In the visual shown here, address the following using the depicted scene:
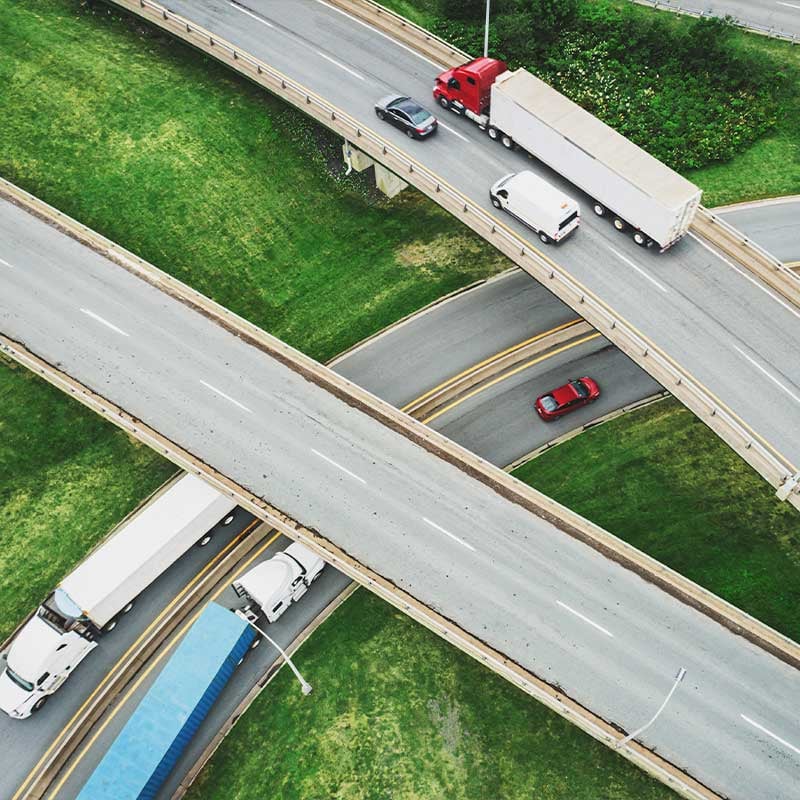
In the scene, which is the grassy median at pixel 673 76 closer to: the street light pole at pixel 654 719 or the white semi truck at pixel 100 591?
the street light pole at pixel 654 719

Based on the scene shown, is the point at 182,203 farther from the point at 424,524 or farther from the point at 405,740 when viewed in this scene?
the point at 405,740

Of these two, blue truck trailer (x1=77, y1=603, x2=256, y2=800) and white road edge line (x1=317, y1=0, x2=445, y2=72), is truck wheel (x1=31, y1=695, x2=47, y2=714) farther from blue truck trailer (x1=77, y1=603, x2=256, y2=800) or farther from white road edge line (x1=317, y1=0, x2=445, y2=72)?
white road edge line (x1=317, y1=0, x2=445, y2=72)

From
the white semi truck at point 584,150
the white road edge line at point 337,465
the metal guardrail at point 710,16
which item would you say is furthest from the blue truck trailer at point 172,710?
the metal guardrail at point 710,16

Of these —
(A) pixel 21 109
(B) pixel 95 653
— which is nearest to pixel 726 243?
(B) pixel 95 653

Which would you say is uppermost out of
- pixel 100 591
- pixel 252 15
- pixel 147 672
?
pixel 252 15

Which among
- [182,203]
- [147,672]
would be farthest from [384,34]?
[147,672]

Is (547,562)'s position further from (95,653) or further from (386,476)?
(95,653)
